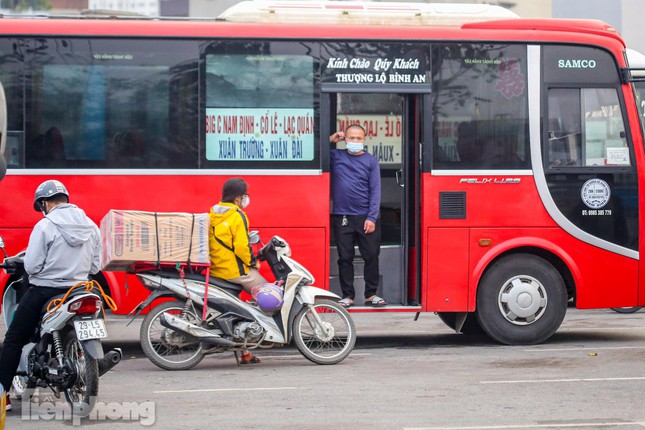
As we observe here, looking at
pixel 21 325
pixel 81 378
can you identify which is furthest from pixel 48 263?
pixel 81 378

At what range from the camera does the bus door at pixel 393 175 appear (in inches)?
476

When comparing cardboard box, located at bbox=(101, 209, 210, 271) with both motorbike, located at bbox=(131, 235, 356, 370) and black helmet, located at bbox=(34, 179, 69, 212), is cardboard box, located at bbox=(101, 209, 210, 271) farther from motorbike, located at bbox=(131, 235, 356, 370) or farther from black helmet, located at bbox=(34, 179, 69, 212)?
black helmet, located at bbox=(34, 179, 69, 212)

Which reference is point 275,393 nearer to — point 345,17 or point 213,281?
point 213,281

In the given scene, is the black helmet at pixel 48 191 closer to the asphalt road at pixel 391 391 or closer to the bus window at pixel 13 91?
the asphalt road at pixel 391 391

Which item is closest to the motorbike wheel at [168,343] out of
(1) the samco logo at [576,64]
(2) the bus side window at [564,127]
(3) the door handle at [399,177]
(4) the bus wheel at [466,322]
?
(3) the door handle at [399,177]

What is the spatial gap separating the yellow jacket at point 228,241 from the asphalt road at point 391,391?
35.6 inches

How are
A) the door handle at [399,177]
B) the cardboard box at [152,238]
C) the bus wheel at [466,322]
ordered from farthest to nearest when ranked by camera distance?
1. the bus wheel at [466,322]
2. the door handle at [399,177]
3. the cardboard box at [152,238]

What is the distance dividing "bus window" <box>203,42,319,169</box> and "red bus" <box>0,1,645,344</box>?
0.05ft

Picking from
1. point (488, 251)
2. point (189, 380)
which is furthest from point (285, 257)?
point (488, 251)

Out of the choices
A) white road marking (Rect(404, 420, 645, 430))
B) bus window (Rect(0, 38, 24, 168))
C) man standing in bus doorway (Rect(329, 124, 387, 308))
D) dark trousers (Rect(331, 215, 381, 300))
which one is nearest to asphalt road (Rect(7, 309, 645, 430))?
white road marking (Rect(404, 420, 645, 430))

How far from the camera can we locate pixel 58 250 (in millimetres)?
8164

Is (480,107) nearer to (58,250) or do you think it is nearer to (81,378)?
(58,250)

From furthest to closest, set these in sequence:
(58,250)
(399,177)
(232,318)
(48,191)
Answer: (399,177)
(232,318)
(48,191)
(58,250)

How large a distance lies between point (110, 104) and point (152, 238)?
1789 millimetres
